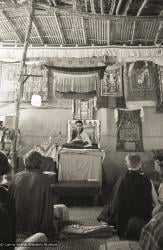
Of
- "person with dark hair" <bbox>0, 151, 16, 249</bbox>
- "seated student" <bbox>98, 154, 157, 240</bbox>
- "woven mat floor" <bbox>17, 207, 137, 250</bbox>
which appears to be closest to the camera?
"person with dark hair" <bbox>0, 151, 16, 249</bbox>

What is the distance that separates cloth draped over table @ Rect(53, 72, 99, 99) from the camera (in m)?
9.03

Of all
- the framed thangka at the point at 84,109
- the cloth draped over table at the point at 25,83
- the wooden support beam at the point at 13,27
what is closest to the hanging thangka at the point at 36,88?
the cloth draped over table at the point at 25,83

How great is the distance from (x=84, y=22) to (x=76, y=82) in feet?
5.95

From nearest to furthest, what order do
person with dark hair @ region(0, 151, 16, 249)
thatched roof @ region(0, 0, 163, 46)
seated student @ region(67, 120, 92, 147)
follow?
person with dark hair @ region(0, 151, 16, 249) → thatched roof @ region(0, 0, 163, 46) → seated student @ region(67, 120, 92, 147)

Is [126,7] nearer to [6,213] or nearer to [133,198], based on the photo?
[133,198]

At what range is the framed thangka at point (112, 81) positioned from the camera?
356 inches

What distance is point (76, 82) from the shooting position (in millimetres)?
9047

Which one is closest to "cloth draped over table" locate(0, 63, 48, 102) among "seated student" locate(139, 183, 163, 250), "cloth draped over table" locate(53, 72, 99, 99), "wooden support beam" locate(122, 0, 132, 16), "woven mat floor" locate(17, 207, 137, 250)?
"cloth draped over table" locate(53, 72, 99, 99)

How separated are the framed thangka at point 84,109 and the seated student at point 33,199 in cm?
536

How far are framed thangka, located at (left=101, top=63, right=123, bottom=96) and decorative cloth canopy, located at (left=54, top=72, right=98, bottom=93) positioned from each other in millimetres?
315

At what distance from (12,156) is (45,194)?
3476 mm

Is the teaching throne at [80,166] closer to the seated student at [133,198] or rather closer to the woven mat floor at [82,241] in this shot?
the woven mat floor at [82,241]

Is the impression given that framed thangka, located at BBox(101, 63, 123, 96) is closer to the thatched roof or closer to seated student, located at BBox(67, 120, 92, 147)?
the thatched roof

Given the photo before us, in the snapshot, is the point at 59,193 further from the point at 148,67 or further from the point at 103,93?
the point at 148,67
